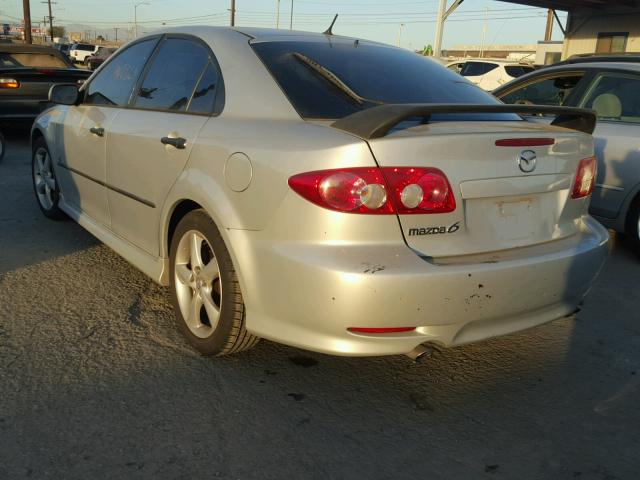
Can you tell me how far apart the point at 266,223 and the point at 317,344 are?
20.9 inches

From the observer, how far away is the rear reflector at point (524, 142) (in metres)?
2.67

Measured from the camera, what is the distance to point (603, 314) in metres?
4.01

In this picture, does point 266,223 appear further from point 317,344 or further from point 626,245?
point 626,245

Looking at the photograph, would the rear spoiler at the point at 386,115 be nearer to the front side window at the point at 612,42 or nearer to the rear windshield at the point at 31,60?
the rear windshield at the point at 31,60

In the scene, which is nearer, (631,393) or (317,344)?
(317,344)

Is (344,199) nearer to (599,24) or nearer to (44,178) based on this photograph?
(44,178)

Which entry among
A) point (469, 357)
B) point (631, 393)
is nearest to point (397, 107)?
point (469, 357)

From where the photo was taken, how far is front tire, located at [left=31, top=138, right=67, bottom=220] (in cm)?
525

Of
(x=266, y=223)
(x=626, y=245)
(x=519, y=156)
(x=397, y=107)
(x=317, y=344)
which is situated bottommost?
(x=626, y=245)

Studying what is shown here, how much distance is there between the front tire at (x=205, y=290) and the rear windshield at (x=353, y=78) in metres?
0.74

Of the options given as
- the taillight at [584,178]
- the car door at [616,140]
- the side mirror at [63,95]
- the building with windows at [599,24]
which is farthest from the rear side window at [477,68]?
the taillight at [584,178]

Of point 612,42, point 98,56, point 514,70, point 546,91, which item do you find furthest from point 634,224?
point 98,56

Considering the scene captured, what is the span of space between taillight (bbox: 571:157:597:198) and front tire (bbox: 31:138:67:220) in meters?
3.89

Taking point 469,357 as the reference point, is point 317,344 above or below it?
above
